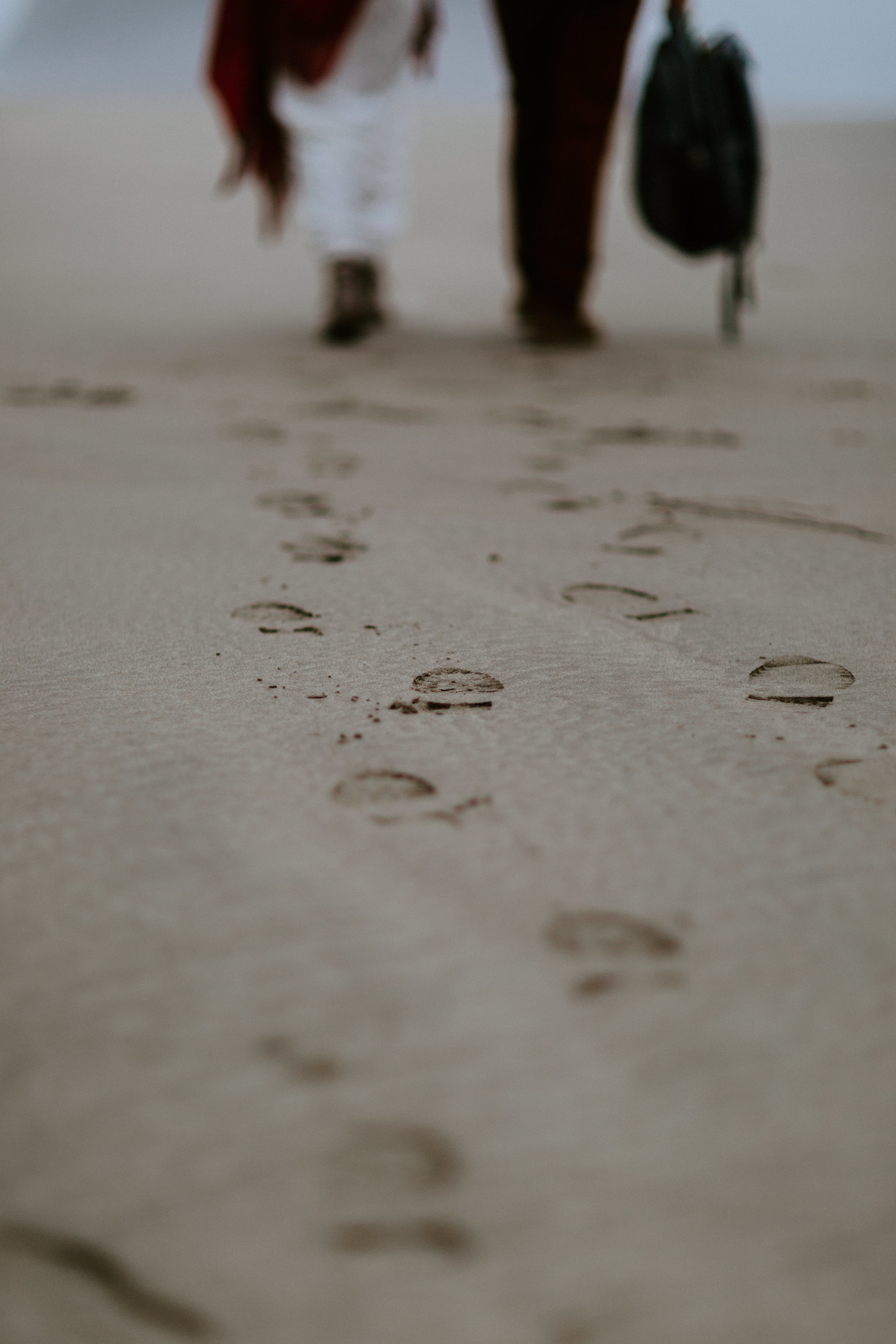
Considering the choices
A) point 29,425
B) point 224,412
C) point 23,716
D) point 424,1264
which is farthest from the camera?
point 224,412

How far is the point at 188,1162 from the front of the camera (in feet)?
1.33

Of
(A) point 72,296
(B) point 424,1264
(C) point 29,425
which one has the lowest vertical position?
Result: (B) point 424,1264

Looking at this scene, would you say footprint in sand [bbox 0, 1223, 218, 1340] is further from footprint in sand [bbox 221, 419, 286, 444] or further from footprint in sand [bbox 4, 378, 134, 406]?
footprint in sand [bbox 4, 378, 134, 406]

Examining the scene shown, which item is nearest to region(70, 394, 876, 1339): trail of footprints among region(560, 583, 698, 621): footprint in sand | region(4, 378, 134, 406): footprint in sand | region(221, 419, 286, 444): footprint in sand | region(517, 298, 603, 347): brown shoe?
region(560, 583, 698, 621): footprint in sand

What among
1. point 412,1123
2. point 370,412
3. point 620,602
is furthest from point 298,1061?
point 370,412

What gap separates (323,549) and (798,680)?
0.47 m

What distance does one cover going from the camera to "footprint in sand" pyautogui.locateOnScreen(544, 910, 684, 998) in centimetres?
49

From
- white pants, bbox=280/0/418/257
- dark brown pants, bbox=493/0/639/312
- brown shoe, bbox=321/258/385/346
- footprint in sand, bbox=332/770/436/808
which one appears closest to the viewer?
footprint in sand, bbox=332/770/436/808

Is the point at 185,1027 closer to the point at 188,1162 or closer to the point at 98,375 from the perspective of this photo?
the point at 188,1162

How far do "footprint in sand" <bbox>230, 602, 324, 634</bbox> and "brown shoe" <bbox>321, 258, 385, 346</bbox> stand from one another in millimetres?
1785

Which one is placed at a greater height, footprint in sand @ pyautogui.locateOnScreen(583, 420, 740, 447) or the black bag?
the black bag

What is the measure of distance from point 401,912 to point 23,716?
0.33m

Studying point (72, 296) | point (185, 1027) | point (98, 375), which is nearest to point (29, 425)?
point (98, 375)

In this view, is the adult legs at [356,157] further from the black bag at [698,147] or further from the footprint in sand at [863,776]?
the footprint in sand at [863,776]
